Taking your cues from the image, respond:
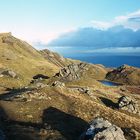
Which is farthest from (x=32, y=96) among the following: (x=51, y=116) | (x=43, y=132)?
(x=43, y=132)

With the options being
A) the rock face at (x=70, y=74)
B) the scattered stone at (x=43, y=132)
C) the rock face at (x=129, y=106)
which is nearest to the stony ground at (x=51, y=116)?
the scattered stone at (x=43, y=132)

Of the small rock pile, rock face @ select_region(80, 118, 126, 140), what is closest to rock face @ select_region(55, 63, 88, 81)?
the small rock pile

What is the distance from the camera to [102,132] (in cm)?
4344

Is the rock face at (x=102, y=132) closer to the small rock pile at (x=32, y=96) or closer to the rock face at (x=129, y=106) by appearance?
the small rock pile at (x=32, y=96)

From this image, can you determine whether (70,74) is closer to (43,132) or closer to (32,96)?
(32,96)

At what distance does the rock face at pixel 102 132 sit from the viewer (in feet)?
141

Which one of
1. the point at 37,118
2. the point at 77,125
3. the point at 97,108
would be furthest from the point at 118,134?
the point at 97,108

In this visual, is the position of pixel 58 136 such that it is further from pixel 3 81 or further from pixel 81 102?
pixel 3 81

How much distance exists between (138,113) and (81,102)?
55.8ft

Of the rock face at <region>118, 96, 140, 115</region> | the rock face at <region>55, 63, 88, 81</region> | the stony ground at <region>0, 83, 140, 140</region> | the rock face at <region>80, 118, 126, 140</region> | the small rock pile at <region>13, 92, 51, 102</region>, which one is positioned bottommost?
the rock face at <region>55, 63, 88, 81</region>

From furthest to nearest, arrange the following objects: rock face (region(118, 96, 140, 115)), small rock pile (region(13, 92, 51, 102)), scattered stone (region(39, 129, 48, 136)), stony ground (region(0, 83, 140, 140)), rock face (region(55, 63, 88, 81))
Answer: rock face (region(55, 63, 88, 81)) → rock face (region(118, 96, 140, 115)) → small rock pile (region(13, 92, 51, 102)) → stony ground (region(0, 83, 140, 140)) → scattered stone (region(39, 129, 48, 136))

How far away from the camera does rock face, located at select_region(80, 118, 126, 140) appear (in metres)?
43.1

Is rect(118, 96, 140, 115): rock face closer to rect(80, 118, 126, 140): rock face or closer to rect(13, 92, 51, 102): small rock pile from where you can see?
rect(13, 92, 51, 102): small rock pile

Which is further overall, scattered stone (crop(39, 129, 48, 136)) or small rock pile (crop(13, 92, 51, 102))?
small rock pile (crop(13, 92, 51, 102))
